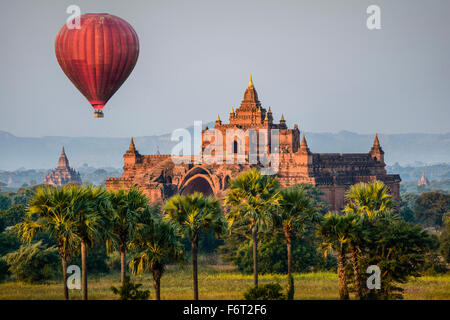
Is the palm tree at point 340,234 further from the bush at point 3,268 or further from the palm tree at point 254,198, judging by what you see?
the bush at point 3,268

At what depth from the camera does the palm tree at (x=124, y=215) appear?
49844 millimetres

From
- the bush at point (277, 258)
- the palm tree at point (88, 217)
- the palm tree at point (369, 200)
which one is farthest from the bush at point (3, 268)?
the palm tree at point (369, 200)

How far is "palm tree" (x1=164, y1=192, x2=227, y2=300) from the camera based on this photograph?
2020 inches

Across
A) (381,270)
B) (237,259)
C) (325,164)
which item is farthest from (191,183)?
→ (381,270)

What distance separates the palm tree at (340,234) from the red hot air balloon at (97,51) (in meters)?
28.0

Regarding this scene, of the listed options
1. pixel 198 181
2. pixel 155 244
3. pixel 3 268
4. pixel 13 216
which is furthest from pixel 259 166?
pixel 155 244

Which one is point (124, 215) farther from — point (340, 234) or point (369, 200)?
point (369, 200)

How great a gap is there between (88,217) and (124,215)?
2.44 metres

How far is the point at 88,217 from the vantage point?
4828 centimetres

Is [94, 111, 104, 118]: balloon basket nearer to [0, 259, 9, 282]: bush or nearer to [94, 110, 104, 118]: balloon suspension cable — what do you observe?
[94, 110, 104, 118]: balloon suspension cable

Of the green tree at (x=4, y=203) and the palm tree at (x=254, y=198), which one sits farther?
the green tree at (x=4, y=203)

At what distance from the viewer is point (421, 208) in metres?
130

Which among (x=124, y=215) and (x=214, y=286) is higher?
(x=124, y=215)

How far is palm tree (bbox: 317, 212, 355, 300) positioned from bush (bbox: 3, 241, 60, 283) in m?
24.8
